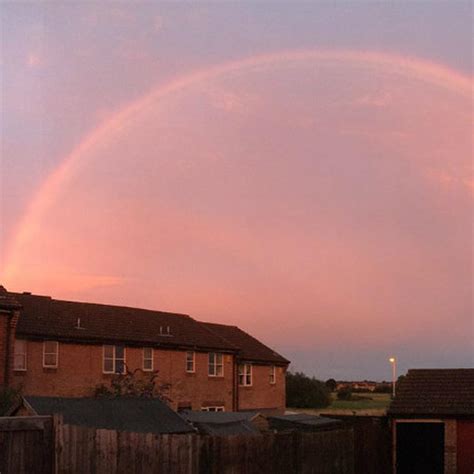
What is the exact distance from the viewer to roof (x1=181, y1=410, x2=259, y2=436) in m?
27.2

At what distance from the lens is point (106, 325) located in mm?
43906

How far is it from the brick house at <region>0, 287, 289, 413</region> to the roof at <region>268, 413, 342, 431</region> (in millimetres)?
10585

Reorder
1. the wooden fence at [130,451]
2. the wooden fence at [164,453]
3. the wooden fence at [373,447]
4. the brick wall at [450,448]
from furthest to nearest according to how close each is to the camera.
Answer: the brick wall at [450,448] < the wooden fence at [373,447] < the wooden fence at [164,453] < the wooden fence at [130,451]

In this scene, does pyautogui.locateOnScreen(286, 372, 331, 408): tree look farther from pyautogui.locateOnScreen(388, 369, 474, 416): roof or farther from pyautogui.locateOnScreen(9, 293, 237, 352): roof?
pyautogui.locateOnScreen(388, 369, 474, 416): roof

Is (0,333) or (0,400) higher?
(0,333)

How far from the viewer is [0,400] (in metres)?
31.8

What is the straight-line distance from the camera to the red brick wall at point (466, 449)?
26.9m

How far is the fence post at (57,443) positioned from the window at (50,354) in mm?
21671

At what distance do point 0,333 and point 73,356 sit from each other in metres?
6.66

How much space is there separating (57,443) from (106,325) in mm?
26104

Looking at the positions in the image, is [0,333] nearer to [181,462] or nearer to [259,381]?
[181,462]

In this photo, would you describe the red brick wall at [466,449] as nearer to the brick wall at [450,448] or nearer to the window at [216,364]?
the brick wall at [450,448]

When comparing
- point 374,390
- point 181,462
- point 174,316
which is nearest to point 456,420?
point 181,462

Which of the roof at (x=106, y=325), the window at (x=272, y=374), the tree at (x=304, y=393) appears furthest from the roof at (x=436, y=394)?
the tree at (x=304, y=393)
